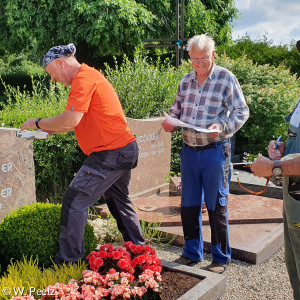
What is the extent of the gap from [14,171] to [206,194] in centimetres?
179

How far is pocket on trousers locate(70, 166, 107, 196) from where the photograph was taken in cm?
312

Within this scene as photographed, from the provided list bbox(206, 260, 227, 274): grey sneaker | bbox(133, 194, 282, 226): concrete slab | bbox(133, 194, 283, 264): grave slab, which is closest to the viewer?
bbox(206, 260, 227, 274): grey sneaker

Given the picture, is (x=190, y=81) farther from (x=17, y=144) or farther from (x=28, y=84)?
(x=28, y=84)

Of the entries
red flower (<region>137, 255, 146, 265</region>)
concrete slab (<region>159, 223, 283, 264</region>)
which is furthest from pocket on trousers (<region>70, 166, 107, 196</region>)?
concrete slab (<region>159, 223, 283, 264</region>)

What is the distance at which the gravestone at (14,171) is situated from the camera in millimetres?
3957

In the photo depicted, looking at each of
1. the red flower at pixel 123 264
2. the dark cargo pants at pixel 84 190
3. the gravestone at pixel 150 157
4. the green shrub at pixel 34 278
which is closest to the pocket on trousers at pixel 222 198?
the dark cargo pants at pixel 84 190

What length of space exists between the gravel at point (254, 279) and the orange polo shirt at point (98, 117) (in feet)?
4.83

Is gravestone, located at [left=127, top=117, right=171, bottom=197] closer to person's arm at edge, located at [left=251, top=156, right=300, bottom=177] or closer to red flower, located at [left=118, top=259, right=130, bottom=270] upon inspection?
red flower, located at [left=118, top=259, right=130, bottom=270]

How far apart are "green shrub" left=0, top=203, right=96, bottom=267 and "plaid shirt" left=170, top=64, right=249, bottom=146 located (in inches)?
47.1

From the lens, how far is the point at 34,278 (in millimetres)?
2783

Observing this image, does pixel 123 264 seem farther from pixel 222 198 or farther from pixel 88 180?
pixel 222 198

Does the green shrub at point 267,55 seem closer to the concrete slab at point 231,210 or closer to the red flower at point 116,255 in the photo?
the concrete slab at point 231,210

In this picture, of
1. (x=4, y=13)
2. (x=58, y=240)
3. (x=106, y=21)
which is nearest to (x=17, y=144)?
(x=58, y=240)

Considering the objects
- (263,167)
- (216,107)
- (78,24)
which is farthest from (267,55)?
(263,167)
